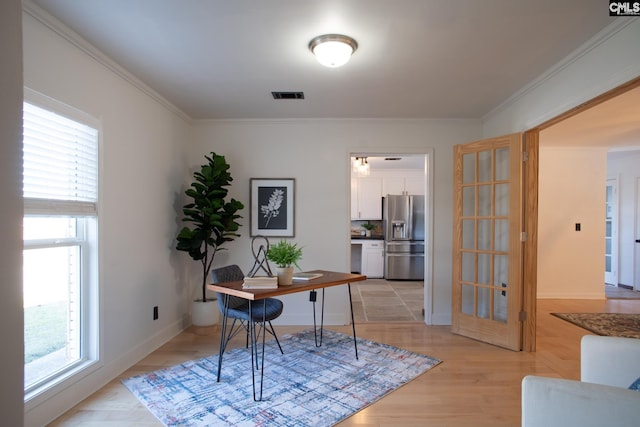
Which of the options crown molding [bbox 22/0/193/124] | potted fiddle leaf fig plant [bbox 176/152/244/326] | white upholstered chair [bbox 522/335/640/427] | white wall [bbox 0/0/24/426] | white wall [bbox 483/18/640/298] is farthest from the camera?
potted fiddle leaf fig plant [bbox 176/152/244/326]

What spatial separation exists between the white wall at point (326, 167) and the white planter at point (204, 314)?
631mm

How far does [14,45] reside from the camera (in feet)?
3.60

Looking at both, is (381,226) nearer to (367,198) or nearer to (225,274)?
Answer: (367,198)

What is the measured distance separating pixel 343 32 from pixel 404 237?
5.58 meters

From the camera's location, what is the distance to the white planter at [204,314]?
3.68 meters

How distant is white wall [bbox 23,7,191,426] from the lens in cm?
213

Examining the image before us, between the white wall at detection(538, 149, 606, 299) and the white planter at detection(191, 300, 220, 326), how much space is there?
16.8 feet

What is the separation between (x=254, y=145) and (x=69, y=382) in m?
2.92

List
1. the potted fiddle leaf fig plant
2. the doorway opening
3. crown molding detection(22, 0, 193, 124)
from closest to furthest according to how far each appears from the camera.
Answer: crown molding detection(22, 0, 193, 124)
the potted fiddle leaf fig plant
the doorway opening

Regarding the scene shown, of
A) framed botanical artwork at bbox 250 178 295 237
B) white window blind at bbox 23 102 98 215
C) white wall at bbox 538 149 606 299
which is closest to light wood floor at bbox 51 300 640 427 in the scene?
framed botanical artwork at bbox 250 178 295 237

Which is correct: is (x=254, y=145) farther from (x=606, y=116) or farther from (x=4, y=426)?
(x=606, y=116)

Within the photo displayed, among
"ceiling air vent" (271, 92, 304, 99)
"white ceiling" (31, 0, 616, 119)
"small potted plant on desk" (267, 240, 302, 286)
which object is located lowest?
"small potted plant on desk" (267, 240, 302, 286)

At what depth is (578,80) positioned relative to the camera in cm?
252

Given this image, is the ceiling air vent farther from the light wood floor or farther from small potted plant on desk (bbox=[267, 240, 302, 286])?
the light wood floor
